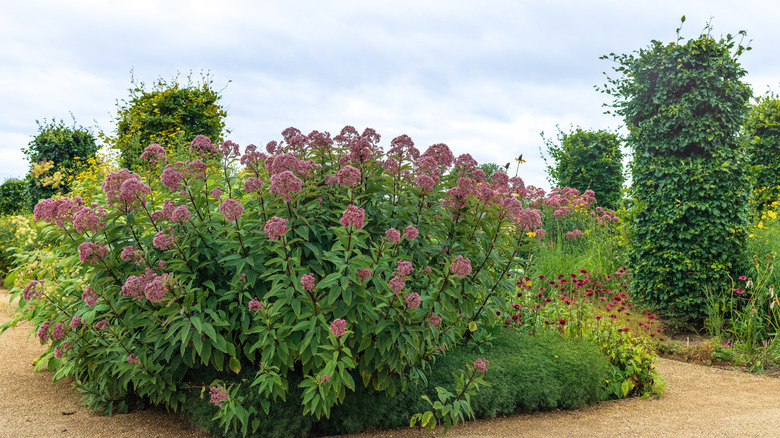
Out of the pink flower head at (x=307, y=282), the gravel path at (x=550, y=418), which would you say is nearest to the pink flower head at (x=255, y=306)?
the pink flower head at (x=307, y=282)

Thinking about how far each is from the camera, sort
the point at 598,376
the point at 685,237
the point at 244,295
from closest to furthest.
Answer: the point at 244,295 < the point at 598,376 < the point at 685,237

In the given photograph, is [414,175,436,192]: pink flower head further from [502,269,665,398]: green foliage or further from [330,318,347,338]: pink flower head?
[502,269,665,398]: green foliage

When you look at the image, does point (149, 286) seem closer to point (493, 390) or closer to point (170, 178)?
point (170, 178)

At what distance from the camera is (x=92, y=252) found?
3.60 metres

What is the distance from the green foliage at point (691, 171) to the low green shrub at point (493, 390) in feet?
12.2

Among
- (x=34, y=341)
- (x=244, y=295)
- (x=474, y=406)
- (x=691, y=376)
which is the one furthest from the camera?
(x=34, y=341)

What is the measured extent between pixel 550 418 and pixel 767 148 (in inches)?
424

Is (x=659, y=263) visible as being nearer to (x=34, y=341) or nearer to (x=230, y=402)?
(x=230, y=402)

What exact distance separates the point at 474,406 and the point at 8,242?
11370mm

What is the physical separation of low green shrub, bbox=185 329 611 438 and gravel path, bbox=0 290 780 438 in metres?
0.12

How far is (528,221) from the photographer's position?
385 cm

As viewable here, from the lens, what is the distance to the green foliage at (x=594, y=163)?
559 inches

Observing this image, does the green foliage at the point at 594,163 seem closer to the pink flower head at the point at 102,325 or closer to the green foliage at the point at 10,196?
the pink flower head at the point at 102,325

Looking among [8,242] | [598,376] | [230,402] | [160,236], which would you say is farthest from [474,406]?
[8,242]
